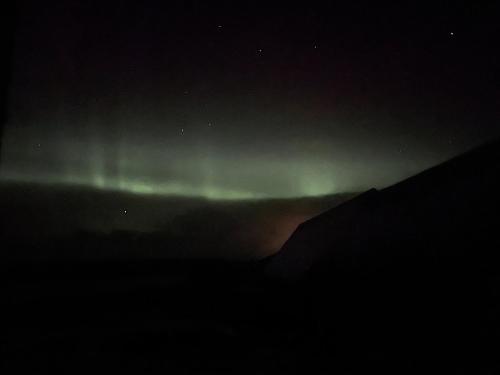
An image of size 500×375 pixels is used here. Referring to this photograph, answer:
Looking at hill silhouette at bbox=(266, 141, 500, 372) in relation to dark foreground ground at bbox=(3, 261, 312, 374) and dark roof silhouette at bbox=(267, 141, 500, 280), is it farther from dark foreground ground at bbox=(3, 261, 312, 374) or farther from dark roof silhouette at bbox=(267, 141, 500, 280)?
dark foreground ground at bbox=(3, 261, 312, 374)

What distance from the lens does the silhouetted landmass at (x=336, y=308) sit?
3295 millimetres

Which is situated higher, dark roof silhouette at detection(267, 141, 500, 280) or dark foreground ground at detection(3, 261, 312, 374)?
dark roof silhouette at detection(267, 141, 500, 280)

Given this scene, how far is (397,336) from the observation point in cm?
362

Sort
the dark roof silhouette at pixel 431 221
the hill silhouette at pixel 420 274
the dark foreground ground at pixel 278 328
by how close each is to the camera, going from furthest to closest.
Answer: the dark roof silhouette at pixel 431 221 → the hill silhouette at pixel 420 274 → the dark foreground ground at pixel 278 328

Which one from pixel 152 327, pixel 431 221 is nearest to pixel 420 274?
pixel 431 221

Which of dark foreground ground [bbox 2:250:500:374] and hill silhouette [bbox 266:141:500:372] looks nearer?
dark foreground ground [bbox 2:250:500:374]

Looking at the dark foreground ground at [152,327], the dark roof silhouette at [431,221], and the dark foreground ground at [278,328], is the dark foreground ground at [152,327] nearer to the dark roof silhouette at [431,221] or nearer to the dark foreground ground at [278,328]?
the dark foreground ground at [278,328]

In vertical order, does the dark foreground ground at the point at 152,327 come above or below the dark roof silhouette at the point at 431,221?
below

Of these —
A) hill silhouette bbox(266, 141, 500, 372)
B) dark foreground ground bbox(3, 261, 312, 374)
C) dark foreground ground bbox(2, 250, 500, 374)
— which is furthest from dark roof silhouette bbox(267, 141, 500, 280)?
dark foreground ground bbox(3, 261, 312, 374)

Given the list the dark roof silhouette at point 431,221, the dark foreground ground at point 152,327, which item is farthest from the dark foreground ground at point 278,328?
the dark roof silhouette at point 431,221

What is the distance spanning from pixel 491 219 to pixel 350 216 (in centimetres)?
272

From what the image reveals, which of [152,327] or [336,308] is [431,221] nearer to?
[336,308]

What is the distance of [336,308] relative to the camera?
4.62 meters

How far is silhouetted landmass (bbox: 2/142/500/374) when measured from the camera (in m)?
3.29
